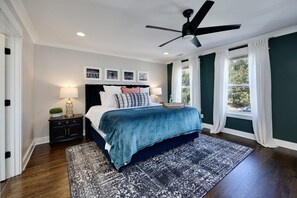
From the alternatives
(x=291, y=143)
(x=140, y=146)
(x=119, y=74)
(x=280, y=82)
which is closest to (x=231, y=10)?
(x=280, y=82)

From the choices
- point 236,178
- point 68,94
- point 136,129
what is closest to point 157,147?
point 136,129

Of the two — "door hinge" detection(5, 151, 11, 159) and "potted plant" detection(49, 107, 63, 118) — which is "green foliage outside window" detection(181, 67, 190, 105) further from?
"door hinge" detection(5, 151, 11, 159)

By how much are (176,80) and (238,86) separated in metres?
2.05

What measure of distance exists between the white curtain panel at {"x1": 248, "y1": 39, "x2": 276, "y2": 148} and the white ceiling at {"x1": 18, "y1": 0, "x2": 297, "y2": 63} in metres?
0.40

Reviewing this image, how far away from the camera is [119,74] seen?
14.4 feet

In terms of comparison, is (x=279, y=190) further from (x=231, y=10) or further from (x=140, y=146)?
(x=231, y=10)

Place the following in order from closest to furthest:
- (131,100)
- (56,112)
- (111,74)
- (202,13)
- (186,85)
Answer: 1. (202,13)
2. (56,112)
3. (131,100)
4. (111,74)
5. (186,85)

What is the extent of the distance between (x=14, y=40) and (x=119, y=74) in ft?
8.59

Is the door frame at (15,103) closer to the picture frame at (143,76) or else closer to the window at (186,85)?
the picture frame at (143,76)

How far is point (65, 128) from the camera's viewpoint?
314 cm

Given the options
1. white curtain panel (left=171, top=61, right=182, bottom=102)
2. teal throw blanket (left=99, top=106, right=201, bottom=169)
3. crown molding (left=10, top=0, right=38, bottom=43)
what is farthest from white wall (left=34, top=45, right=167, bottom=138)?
white curtain panel (left=171, top=61, right=182, bottom=102)

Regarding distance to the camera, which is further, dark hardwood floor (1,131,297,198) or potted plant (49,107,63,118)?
potted plant (49,107,63,118)

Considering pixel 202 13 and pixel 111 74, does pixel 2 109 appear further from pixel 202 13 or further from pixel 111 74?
pixel 202 13

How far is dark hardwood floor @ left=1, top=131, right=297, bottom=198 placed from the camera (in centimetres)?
163
